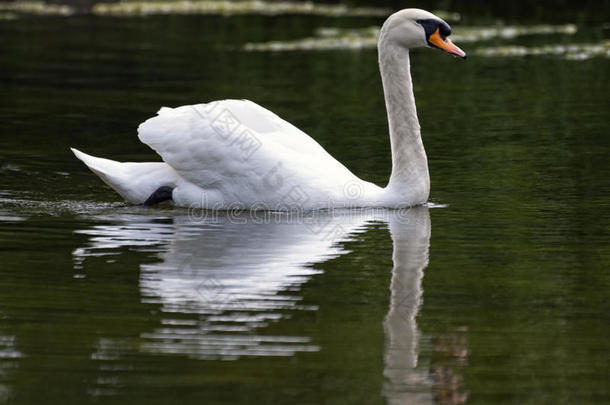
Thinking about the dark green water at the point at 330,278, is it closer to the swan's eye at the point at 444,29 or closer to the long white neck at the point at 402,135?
the long white neck at the point at 402,135

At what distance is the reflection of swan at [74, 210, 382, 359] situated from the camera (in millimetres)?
6480

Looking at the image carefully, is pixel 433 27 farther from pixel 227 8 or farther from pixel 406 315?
pixel 227 8

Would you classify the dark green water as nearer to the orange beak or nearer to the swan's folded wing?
the swan's folded wing

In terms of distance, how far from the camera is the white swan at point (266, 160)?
10.1 metres

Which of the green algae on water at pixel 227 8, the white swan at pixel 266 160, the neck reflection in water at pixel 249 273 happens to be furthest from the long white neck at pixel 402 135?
the green algae on water at pixel 227 8

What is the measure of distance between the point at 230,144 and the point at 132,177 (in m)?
0.95

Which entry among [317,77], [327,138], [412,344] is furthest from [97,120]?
[412,344]

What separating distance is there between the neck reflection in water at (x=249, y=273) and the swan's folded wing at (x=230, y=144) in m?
0.36

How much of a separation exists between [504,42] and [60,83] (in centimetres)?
959

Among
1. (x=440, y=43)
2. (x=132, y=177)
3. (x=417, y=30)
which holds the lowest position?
(x=132, y=177)

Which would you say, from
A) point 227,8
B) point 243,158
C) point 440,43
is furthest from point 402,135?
point 227,8

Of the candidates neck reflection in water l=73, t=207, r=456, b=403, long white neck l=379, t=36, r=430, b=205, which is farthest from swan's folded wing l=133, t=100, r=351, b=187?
long white neck l=379, t=36, r=430, b=205

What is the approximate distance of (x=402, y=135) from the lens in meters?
10.7

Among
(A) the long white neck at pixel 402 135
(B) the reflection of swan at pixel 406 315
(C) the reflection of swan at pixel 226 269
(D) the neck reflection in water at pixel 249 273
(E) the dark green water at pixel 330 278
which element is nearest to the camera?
(B) the reflection of swan at pixel 406 315
